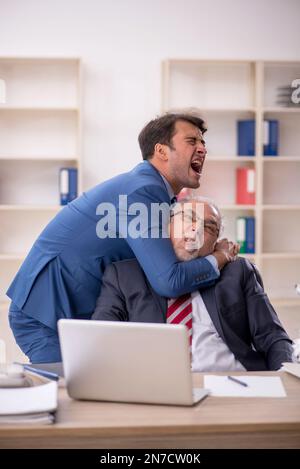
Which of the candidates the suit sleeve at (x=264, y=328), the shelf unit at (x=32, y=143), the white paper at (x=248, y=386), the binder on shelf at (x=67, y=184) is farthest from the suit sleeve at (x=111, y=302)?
the shelf unit at (x=32, y=143)

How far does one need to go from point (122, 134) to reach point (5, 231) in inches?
46.1

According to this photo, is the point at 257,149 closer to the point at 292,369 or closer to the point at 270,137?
the point at 270,137

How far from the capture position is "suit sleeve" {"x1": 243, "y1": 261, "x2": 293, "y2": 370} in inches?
88.4

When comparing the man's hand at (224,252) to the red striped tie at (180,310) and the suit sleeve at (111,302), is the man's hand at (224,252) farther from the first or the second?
the suit sleeve at (111,302)

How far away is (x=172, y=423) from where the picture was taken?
1.54 meters

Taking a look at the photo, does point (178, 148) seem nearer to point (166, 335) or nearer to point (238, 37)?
point (166, 335)

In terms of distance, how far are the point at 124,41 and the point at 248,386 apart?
13.5ft

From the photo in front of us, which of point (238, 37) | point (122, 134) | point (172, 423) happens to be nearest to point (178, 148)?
point (172, 423)

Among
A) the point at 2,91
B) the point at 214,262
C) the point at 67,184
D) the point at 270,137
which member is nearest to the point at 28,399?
the point at 214,262

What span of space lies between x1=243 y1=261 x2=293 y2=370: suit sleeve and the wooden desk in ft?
2.04

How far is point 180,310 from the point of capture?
2371 mm

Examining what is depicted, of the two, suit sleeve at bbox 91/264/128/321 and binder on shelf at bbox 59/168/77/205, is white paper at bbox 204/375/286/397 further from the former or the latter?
binder on shelf at bbox 59/168/77/205
